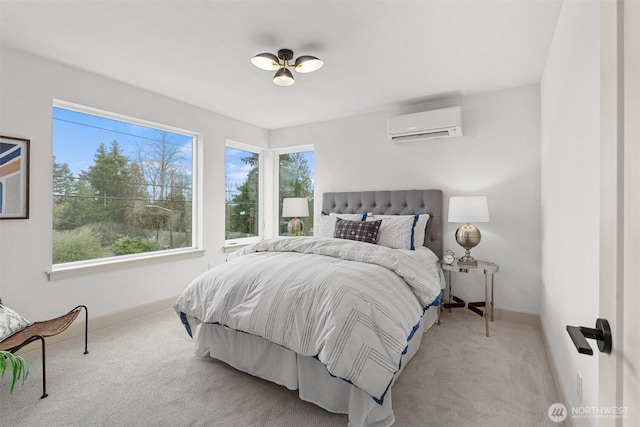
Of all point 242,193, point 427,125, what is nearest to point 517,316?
point 427,125

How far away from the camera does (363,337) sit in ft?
5.27

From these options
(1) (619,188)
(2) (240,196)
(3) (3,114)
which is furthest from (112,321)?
(1) (619,188)

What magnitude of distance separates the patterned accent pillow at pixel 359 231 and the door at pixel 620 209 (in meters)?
2.53

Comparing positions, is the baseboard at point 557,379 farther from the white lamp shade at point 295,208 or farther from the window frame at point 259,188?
the window frame at point 259,188

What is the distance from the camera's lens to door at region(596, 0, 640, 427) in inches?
22.2

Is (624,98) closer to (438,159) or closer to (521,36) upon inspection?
(521,36)

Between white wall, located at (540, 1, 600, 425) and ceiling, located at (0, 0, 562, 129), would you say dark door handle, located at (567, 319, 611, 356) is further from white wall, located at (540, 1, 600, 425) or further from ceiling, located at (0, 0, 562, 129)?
ceiling, located at (0, 0, 562, 129)

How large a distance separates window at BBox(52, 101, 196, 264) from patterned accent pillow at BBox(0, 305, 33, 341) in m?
0.78

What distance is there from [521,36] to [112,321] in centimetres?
426

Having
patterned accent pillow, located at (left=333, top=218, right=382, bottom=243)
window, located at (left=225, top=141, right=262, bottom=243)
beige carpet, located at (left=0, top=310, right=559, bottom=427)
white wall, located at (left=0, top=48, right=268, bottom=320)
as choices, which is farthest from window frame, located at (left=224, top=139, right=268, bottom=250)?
beige carpet, located at (left=0, top=310, right=559, bottom=427)

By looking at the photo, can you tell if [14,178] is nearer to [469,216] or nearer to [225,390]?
[225,390]

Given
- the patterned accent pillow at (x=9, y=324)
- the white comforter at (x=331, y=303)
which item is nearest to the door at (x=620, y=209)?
the white comforter at (x=331, y=303)

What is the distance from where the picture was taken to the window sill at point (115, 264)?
2738 mm

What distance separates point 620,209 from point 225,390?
7.02ft
